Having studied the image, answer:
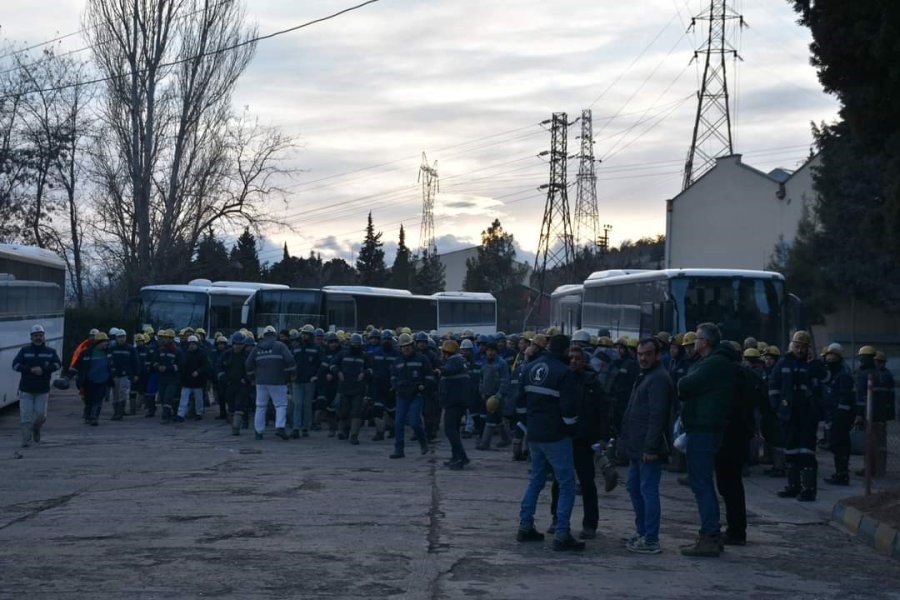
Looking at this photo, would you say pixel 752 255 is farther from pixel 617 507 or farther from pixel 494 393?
pixel 617 507

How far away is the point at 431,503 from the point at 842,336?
3874 cm

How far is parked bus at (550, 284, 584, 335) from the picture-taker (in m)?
39.6

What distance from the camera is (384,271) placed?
104375mm

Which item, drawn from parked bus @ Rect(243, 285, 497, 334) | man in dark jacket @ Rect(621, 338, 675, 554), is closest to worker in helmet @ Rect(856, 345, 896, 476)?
man in dark jacket @ Rect(621, 338, 675, 554)

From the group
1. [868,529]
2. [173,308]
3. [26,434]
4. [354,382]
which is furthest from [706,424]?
[173,308]

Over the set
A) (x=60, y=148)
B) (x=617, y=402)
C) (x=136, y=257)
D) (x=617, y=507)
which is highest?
(x=60, y=148)

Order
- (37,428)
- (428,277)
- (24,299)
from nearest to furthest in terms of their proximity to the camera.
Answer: (37,428) < (24,299) < (428,277)

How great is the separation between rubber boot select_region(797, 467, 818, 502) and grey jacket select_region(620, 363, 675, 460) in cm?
476

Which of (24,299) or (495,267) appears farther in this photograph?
(495,267)

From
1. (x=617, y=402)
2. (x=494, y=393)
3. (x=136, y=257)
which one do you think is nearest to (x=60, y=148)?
(x=136, y=257)

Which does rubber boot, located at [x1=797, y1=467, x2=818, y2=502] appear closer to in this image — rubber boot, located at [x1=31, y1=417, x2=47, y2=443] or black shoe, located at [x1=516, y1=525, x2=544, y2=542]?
black shoe, located at [x1=516, y1=525, x2=544, y2=542]

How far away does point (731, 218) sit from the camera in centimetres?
5875

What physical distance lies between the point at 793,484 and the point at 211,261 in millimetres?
44662

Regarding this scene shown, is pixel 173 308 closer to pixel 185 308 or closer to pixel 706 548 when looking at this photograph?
pixel 185 308
